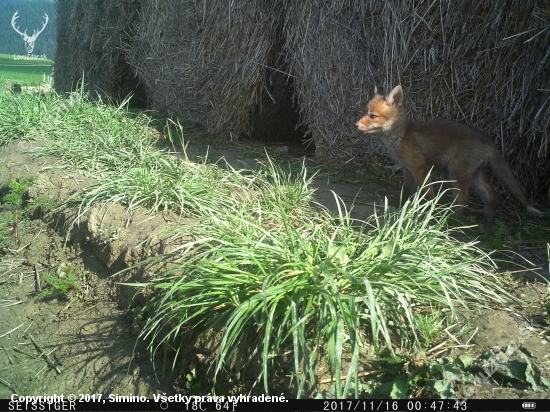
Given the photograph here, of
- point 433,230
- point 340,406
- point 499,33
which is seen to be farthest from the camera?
point 499,33

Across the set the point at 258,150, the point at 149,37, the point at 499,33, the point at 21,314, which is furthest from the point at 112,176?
the point at 149,37

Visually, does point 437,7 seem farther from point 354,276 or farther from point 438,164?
point 354,276

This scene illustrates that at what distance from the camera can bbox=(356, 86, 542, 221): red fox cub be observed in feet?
15.8

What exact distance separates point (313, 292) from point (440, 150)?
8.86 ft

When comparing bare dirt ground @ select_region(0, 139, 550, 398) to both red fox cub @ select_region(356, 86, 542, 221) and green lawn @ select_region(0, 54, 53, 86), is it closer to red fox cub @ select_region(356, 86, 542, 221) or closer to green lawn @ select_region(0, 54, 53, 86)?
red fox cub @ select_region(356, 86, 542, 221)

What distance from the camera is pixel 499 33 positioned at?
4891 millimetres

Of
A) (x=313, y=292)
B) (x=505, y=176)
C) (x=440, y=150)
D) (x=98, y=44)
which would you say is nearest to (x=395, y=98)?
(x=440, y=150)

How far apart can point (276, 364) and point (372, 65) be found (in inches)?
161

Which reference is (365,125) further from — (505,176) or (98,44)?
(98,44)

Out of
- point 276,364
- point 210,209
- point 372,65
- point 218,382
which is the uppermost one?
point 372,65

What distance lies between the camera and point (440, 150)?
4.98 meters

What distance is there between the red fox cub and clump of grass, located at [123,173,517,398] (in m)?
1.56

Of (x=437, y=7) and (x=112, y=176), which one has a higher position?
(x=437, y=7)

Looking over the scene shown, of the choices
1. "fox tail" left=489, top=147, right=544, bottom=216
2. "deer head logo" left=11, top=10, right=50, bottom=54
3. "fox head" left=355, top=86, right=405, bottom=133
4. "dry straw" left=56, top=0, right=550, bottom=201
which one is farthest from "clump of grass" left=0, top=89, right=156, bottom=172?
"deer head logo" left=11, top=10, right=50, bottom=54
